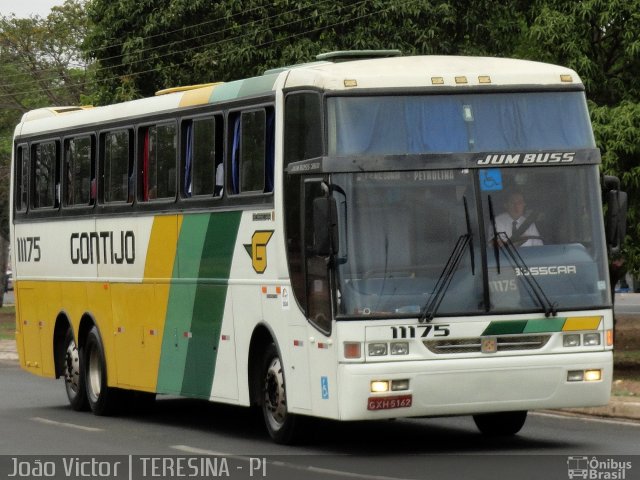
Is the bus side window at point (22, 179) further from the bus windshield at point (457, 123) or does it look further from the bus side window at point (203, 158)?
the bus windshield at point (457, 123)

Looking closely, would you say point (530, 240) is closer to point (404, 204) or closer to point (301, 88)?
point (404, 204)

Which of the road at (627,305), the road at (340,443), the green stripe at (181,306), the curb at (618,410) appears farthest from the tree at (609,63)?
the road at (627,305)

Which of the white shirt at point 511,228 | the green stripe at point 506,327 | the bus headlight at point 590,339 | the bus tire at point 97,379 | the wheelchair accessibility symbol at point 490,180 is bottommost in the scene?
the bus tire at point 97,379

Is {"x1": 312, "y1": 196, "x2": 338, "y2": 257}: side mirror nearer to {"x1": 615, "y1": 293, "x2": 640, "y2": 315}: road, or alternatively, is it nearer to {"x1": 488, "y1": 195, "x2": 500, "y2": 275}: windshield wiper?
{"x1": 488, "y1": 195, "x2": 500, "y2": 275}: windshield wiper

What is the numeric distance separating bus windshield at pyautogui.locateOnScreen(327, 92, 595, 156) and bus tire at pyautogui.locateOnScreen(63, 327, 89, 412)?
731 cm

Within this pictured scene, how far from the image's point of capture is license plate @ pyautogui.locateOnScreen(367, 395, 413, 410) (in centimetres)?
1296

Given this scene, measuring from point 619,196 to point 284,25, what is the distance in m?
17.2

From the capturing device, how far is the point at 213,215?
15.9m

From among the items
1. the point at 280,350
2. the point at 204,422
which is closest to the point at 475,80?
the point at 280,350

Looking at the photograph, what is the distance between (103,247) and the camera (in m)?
18.9

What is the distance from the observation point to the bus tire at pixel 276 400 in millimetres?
14406

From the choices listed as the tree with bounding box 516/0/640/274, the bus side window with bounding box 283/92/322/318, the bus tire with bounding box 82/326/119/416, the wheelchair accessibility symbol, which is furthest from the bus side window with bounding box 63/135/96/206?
the tree with bounding box 516/0/640/274

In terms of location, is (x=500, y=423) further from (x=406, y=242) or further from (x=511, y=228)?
(x=406, y=242)

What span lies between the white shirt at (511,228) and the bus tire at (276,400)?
2360 mm
